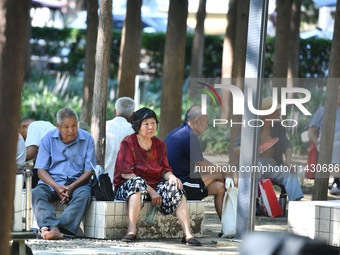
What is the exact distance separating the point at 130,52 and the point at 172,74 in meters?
1.37

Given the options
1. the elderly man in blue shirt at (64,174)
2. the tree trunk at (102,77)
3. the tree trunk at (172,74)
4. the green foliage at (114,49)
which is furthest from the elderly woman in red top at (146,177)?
the green foliage at (114,49)

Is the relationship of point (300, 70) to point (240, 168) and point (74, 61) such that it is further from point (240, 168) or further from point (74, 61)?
point (240, 168)

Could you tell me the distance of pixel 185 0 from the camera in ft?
36.8

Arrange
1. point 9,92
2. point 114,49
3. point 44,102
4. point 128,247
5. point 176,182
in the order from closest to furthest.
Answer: point 9,92
point 128,247
point 176,182
point 44,102
point 114,49

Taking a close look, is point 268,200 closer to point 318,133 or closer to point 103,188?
point 318,133

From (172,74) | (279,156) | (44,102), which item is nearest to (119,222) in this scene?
(279,156)

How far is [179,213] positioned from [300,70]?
54.9ft

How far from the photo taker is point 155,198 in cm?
756

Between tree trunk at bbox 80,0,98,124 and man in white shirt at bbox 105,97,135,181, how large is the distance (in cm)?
563

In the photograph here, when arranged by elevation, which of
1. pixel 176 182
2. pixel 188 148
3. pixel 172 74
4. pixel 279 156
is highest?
pixel 172 74

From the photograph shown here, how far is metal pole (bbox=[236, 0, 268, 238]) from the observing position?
7.58 meters

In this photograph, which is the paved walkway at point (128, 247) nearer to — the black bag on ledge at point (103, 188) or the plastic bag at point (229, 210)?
the plastic bag at point (229, 210)

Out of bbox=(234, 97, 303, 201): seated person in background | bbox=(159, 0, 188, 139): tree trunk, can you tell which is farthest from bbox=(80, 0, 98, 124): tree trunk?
bbox=(234, 97, 303, 201): seated person in background

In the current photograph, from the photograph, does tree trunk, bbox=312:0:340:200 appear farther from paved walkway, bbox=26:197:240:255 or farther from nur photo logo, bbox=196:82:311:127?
paved walkway, bbox=26:197:240:255
